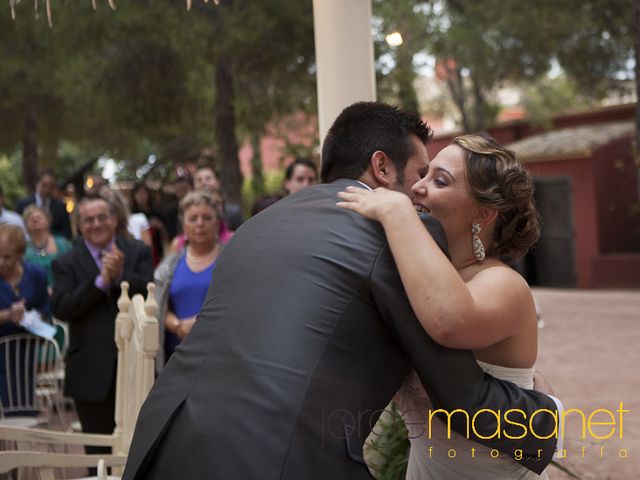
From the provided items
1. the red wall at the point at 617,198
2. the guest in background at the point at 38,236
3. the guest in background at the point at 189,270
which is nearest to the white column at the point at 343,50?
the guest in background at the point at 189,270

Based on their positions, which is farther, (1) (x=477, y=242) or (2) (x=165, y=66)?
(2) (x=165, y=66)

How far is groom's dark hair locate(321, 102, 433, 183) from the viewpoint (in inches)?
97.0

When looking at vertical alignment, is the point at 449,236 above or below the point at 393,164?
below

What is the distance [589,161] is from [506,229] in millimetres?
20802

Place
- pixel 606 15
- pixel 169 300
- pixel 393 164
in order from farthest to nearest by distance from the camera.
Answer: pixel 606 15
pixel 169 300
pixel 393 164

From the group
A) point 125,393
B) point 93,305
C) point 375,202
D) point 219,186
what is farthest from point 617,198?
point 375,202

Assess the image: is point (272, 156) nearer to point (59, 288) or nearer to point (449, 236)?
point (59, 288)

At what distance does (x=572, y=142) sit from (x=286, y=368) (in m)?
22.0

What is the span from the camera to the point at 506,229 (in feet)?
8.52

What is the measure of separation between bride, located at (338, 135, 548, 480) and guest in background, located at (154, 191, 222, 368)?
9.19ft

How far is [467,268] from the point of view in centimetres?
256

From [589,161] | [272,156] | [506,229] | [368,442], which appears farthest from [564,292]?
[272,156]

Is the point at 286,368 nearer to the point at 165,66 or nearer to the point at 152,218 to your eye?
the point at 152,218

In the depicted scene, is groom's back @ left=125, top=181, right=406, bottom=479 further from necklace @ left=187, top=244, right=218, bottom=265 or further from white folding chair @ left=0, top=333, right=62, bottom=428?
white folding chair @ left=0, top=333, right=62, bottom=428
